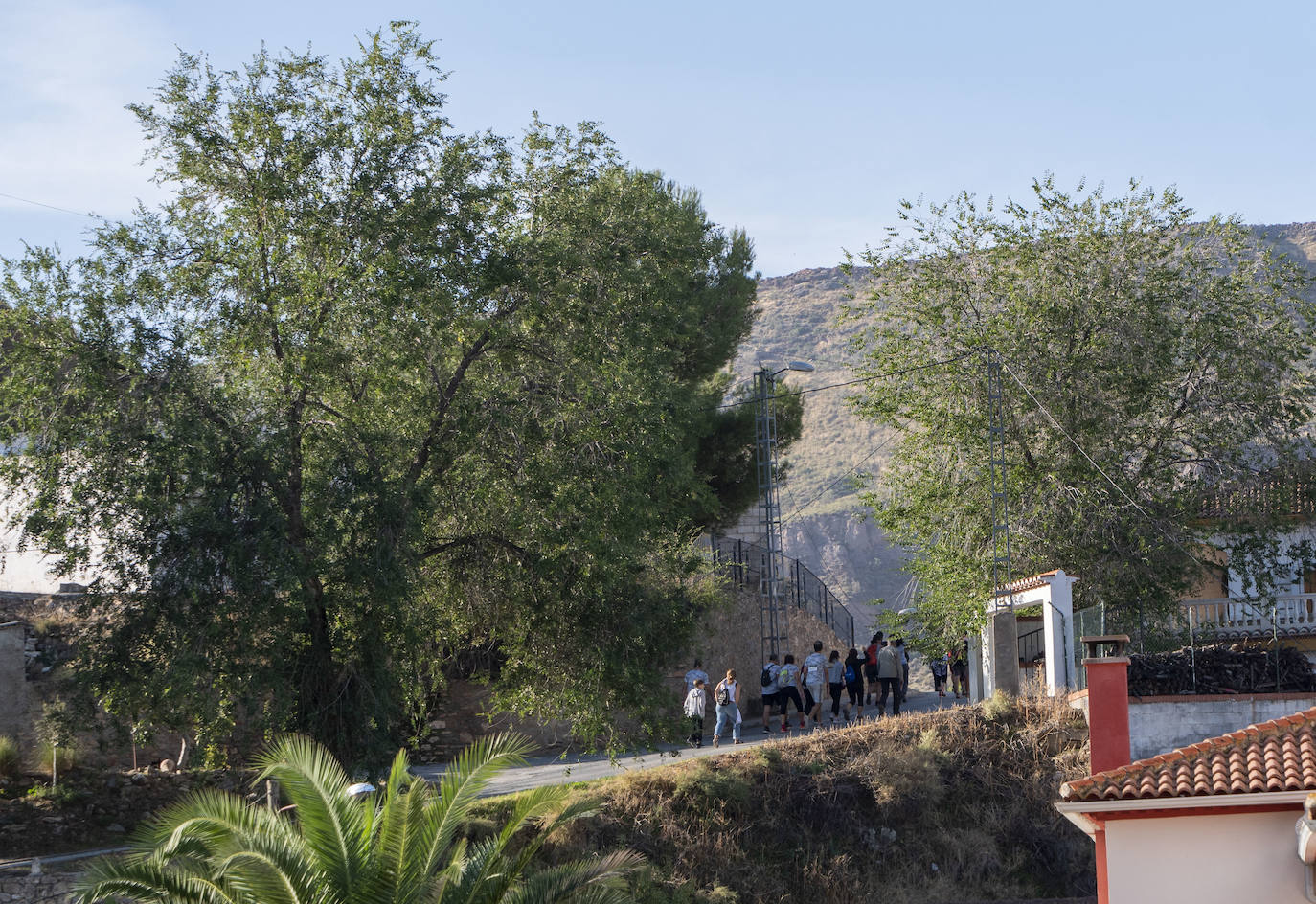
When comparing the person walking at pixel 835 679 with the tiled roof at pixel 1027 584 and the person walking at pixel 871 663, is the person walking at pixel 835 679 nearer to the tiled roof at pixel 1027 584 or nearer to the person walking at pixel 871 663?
the person walking at pixel 871 663

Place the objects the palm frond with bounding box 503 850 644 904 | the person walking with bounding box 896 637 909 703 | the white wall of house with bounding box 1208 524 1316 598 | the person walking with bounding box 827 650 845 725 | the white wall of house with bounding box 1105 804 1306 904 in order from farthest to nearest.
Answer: the person walking with bounding box 896 637 909 703
the white wall of house with bounding box 1208 524 1316 598
the person walking with bounding box 827 650 845 725
the palm frond with bounding box 503 850 644 904
the white wall of house with bounding box 1105 804 1306 904

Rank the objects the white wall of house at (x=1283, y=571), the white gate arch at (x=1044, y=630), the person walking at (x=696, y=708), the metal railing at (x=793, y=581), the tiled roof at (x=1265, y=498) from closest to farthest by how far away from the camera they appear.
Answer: the white gate arch at (x=1044, y=630)
the person walking at (x=696, y=708)
the tiled roof at (x=1265, y=498)
the white wall of house at (x=1283, y=571)
the metal railing at (x=793, y=581)

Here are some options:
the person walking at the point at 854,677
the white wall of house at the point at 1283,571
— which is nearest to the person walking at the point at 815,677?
the person walking at the point at 854,677

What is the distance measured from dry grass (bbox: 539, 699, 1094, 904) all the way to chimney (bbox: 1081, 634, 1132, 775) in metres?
3.57

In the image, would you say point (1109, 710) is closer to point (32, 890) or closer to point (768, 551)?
point (768, 551)

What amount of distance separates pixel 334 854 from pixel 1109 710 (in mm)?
9985

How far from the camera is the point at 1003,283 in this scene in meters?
26.7

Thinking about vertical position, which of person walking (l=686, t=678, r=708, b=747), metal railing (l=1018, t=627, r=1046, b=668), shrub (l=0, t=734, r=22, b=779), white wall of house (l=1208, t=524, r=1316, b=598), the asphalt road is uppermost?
white wall of house (l=1208, t=524, r=1316, b=598)

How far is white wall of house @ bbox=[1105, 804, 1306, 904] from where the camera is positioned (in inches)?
459

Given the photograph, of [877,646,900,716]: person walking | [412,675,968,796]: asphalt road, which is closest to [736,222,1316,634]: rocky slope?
[877,646,900,716]: person walking

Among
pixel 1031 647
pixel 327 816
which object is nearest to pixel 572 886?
pixel 327 816

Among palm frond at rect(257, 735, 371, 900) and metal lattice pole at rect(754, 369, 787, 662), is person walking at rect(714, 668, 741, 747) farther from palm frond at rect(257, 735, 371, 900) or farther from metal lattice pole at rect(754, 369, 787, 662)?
palm frond at rect(257, 735, 371, 900)

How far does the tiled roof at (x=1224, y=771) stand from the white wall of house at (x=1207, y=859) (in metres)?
0.29

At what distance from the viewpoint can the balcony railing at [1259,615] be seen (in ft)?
90.0
